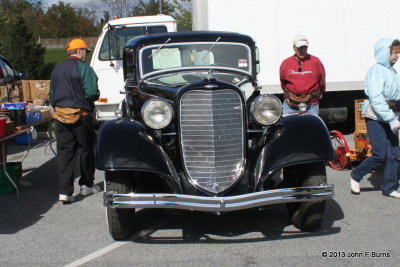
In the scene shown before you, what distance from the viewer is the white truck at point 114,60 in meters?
10.2

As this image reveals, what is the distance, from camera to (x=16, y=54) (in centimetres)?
2444

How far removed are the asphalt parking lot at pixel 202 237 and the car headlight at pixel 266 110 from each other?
83 centimetres

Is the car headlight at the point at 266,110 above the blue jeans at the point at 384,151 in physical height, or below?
above

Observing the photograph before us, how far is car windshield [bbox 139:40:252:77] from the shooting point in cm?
573

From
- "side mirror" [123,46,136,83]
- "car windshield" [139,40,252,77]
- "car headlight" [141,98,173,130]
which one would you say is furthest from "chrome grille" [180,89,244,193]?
"side mirror" [123,46,136,83]

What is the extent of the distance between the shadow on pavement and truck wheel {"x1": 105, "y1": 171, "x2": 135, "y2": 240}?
119 centimetres

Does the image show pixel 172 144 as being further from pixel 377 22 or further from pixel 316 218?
pixel 377 22

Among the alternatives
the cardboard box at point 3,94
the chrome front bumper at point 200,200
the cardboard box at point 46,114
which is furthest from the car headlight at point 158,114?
the cardboard box at point 3,94

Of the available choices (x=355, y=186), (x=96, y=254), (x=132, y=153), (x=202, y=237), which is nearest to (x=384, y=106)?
(x=355, y=186)

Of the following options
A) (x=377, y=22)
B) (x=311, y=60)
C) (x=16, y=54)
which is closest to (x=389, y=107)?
(x=311, y=60)

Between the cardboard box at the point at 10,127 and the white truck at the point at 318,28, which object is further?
the white truck at the point at 318,28

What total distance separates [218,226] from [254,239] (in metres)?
0.51

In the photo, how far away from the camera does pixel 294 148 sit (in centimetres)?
445

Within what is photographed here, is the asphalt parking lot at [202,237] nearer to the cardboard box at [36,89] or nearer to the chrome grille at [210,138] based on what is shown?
the chrome grille at [210,138]
